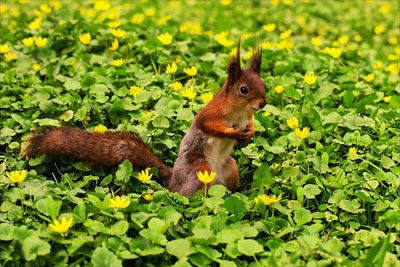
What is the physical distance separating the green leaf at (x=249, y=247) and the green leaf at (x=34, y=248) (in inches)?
37.3

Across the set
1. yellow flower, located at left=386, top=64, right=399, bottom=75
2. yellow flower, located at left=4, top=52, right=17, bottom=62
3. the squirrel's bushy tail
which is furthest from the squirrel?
yellow flower, located at left=386, top=64, right=399, bottom=75

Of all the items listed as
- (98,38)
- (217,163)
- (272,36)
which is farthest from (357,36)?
(217,163)

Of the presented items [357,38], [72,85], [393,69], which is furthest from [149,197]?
[357,38]

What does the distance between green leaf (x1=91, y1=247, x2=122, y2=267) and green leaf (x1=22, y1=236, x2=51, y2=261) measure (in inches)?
9.3

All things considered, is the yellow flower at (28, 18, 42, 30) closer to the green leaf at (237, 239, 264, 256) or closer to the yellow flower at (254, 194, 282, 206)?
the yellow flower at (254, 194, 282, 206)

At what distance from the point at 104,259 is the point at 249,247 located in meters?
0.73

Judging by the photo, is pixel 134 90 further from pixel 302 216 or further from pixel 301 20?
pixel 301 20

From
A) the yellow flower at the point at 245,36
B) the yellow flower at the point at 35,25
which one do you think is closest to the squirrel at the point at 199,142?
the yellow flower at the point at 35,25

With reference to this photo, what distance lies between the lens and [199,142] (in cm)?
416

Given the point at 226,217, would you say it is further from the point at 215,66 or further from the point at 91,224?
the point at 215,66

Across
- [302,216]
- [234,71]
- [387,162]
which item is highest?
[234,71]

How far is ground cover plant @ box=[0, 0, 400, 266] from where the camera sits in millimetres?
3520

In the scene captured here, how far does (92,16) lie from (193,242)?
13.7ft

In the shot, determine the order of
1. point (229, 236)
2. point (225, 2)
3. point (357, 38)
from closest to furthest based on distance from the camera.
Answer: point (229, 236) < point (357, 38) < point (225, 2)
